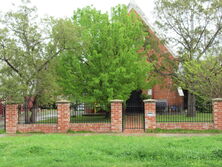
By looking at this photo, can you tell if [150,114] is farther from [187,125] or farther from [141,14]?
[141,14]

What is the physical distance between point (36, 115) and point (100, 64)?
17.2ft

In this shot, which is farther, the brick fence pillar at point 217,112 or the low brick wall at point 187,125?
the low brick wall at point 187,125

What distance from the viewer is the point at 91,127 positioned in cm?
1277

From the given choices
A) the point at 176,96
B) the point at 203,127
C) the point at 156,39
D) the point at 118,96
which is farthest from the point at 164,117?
the point at 176,96

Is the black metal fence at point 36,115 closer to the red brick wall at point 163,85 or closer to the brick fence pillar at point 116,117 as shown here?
the brick fence pillar at point 116,117

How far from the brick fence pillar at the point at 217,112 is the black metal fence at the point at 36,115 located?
8221 millimetres

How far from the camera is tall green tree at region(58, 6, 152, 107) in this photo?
1569 centimetres

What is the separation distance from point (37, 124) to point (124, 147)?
22.2ft

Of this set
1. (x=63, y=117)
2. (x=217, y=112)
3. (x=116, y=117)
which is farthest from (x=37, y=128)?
(x=217, y=112)

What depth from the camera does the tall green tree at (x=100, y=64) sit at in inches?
618

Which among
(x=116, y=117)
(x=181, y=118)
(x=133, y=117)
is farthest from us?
(x=133, y=117)

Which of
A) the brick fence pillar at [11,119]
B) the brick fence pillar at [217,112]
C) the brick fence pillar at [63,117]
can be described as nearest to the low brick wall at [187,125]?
the brick fence pillar at [217,112]

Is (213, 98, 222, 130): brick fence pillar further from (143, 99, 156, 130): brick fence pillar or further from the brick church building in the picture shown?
the brick church building

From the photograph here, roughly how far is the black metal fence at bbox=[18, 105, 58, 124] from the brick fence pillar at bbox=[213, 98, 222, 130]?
324 inches
